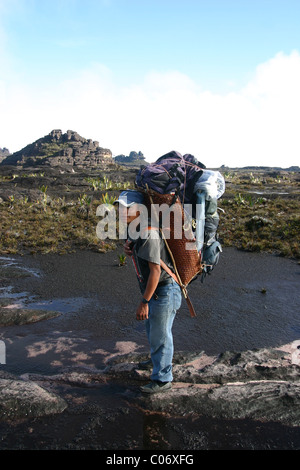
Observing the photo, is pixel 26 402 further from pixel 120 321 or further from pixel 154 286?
pixel 120 321

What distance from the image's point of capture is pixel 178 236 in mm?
2826

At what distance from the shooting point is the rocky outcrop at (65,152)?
195ft

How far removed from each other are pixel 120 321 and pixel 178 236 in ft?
10.3

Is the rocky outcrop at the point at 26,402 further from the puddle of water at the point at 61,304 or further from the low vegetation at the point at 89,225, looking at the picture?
the low vegetation at the point at 89,225

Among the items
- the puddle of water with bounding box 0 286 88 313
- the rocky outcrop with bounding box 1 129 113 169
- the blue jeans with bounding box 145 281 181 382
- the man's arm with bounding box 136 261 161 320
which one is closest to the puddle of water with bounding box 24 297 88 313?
the puddle of water with bounding box 0 286 88 313

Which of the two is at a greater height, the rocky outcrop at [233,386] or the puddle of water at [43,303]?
the rocky outcrop at [233,386]

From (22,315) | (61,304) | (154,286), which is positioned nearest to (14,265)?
(61,304)

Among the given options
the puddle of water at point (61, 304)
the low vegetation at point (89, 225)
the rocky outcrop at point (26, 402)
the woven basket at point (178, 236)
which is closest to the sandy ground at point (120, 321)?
the puddle of water at point (61, 304)

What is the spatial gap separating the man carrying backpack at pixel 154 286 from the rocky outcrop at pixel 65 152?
5298cm

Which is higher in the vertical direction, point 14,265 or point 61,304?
point 14,265

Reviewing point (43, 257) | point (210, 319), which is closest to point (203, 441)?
point (210, 319)

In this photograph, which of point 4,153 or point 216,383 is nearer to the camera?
point 216,383

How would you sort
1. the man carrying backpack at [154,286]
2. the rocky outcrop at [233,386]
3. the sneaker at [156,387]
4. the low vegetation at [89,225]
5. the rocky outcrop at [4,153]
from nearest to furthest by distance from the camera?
1. the man carrying backpack at [154,286]
2. the rocky outcrop at [233,386]
3. the sneaker at [156,387]
4. the low vegetation at [89,225]
5. the rocky outcrop at [4,153]
